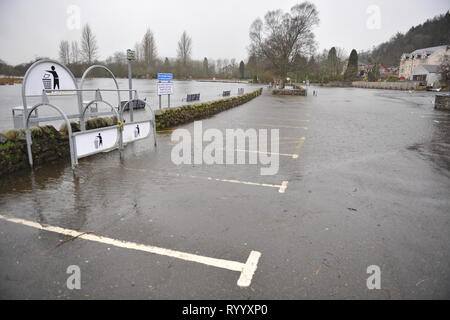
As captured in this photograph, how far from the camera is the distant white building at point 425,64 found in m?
70.3

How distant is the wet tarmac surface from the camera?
2746 millimetres

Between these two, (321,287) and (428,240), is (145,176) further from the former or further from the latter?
(428,240)

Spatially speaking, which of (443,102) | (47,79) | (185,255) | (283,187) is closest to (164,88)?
(47,79)

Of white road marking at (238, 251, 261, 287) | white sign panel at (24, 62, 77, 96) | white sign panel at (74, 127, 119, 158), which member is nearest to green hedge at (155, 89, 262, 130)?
white sign panel at (74, 127, 119, 158)

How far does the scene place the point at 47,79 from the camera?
252 inches

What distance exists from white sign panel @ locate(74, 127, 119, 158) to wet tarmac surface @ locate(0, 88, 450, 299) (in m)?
0.33

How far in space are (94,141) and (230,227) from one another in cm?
401

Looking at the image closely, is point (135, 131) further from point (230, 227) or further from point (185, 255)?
point (185, 255)

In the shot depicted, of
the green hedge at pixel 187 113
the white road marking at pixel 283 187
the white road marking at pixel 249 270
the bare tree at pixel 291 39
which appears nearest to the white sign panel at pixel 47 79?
the green hedge at pixel 187 113

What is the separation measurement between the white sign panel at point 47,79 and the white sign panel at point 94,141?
1.38m

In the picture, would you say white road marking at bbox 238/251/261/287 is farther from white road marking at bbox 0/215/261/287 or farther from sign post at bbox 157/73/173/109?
sign post at bbox 157/73/173/109

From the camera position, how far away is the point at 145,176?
5.82m

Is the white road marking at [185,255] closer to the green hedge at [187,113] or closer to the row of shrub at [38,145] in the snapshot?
the row of shrub at [38,145]
